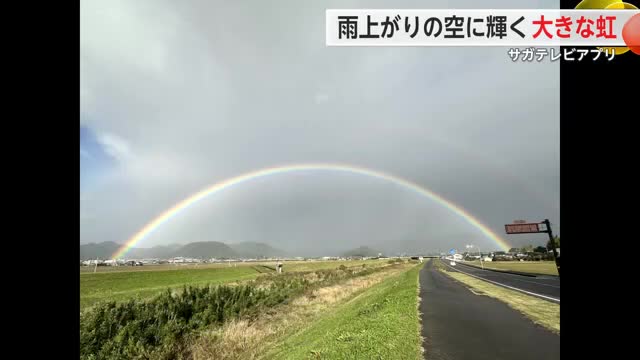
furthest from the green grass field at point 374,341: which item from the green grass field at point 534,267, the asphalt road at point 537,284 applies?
the green grass field at point 534,267

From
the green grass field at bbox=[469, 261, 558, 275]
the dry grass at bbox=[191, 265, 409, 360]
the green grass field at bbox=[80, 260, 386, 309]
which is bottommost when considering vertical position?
the green grass field at bbox=[80, 260, 386, 309]

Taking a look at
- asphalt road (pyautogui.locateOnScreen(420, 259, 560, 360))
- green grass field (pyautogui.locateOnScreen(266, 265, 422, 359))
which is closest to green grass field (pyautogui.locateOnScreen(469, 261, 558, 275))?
asphalt road (pyautogui.locateOnScreen(420, 259, 560, 360))

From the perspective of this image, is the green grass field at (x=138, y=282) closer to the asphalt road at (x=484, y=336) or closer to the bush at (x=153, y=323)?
the bush at (x=153, y=323)

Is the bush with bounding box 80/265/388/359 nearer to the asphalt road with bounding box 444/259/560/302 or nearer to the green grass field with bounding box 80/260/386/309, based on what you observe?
the green grass field with bounding box 80/260/386/309

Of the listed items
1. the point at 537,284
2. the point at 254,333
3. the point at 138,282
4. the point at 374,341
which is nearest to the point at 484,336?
the point at 374,341

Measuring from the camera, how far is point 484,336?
32.0ft

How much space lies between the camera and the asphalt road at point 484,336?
26.6 ft

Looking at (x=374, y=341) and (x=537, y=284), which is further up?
(x=374, y=341)

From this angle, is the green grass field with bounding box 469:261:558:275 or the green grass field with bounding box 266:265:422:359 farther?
the green grass field with bounding box 469:261:558:275

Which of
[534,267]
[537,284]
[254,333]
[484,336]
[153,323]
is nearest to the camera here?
[484,336]

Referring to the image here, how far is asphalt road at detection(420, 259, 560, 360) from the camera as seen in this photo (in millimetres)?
8117

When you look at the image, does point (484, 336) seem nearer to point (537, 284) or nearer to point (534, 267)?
point (537, 284)
